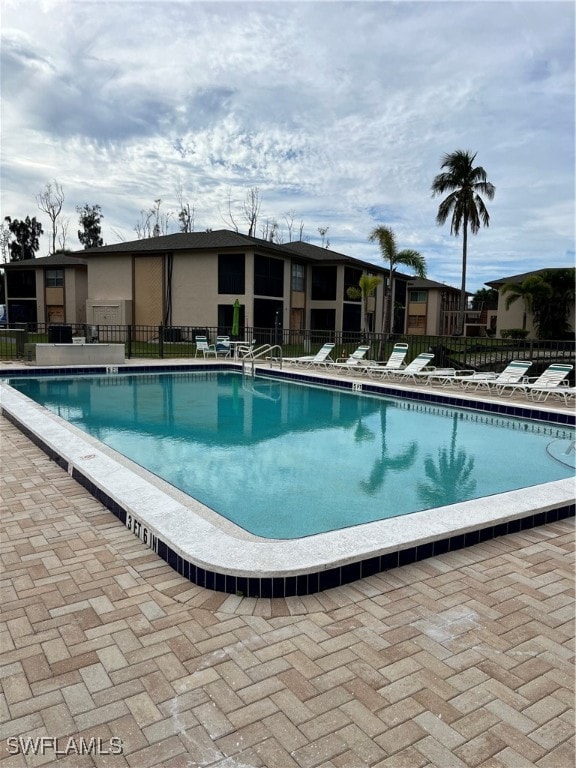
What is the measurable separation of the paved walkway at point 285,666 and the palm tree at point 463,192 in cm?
2703

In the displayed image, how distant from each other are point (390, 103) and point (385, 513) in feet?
44.8

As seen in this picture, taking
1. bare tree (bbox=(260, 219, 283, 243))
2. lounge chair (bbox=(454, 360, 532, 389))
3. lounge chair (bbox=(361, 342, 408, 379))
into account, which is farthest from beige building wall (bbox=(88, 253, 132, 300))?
lounge chair (bbox=(454, 360, 532, 389))

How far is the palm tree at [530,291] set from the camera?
3194cm

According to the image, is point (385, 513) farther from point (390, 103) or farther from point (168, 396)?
point (390, 103)

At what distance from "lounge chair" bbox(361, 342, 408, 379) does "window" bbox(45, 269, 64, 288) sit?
92.6ft

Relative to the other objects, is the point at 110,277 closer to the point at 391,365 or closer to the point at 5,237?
the point at 391,365

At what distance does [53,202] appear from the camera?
50.8 m

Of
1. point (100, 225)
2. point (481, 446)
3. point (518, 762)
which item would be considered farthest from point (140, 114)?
point (100, 225)

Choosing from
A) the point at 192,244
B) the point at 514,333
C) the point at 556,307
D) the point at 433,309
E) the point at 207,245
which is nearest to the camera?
the point at 207,245

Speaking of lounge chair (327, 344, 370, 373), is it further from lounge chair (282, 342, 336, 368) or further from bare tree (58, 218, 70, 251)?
bare tree (58, 218, 70, 251)

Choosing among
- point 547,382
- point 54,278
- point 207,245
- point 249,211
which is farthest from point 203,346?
point 249,211

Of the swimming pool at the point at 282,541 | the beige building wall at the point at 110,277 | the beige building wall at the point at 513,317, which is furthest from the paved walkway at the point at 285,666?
the beige building wall at the point at 513,317

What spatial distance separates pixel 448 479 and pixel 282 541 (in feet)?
10.6

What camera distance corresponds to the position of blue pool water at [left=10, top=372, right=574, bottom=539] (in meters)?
5.48
